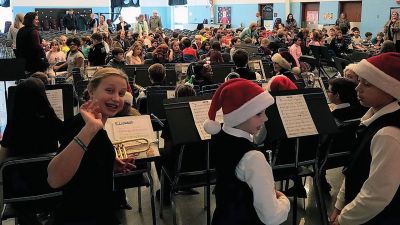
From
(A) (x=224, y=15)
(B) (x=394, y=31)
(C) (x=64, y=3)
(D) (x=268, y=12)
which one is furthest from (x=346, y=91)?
(C) (x=64, y=3)

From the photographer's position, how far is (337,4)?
61.3ft

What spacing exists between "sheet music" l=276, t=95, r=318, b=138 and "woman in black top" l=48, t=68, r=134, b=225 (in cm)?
140

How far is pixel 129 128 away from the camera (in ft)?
10.5

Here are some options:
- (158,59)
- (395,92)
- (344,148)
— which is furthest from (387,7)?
(395,92)

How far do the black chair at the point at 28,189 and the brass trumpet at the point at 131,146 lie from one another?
1.49 feet

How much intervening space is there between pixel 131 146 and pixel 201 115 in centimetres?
56

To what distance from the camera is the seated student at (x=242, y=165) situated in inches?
82.4

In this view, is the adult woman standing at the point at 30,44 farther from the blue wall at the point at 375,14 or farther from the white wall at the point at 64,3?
the white wall at the point at 64,3

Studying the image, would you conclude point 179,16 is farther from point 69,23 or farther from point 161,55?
point 161,55

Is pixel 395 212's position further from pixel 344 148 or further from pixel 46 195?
pixel 46 195

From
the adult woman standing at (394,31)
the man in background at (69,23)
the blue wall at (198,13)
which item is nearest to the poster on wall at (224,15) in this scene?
the blue wall at (198,13)

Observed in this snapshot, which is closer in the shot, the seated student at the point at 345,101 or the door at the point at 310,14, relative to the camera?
the seated student at the point at 345,101

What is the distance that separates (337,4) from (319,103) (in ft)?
55.4

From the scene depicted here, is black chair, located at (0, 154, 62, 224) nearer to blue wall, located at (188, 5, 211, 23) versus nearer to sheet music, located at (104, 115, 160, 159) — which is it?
sheet music, located at (104, 115, 160, 159)
